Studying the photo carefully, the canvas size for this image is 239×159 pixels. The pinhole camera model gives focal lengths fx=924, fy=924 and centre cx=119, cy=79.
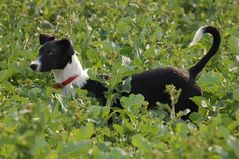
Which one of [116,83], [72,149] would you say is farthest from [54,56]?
[72,149]

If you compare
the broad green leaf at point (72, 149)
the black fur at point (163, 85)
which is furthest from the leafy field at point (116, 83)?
the black fur at point (163, 85)

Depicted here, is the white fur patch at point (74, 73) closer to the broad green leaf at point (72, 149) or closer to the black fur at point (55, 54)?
the black fur at point (55, 54)

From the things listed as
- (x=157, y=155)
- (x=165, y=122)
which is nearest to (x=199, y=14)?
(x=165, y=122)

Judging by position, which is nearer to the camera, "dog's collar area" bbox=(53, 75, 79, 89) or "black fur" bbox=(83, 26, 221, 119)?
"black fur" bbox=(83, 26, 221, 119)

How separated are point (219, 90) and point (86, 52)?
6.17 ft

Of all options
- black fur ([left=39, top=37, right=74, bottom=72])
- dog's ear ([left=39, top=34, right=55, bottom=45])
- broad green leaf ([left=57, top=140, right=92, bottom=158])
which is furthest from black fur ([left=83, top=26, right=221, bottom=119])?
broad green leaf ([left=57, top=140, right=92, bottom=158])

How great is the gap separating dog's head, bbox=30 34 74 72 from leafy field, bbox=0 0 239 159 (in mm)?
227

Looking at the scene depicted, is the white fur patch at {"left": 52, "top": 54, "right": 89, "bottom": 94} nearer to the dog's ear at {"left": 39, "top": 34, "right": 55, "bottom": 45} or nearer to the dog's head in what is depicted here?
the dog's head

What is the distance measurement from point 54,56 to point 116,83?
98 centimetres

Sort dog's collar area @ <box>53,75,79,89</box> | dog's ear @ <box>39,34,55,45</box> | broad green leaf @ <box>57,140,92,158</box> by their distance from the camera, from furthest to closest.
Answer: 1. dog's ear @ <box>39,34,55,45</box>
2. dog's collar area @ <box>53,75,79,89</box>
3. broad green leaf @ <box>57,140,92,158</box>

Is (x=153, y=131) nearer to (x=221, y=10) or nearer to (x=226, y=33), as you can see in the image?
(x=226, y=33)

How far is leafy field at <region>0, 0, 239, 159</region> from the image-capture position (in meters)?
6.18

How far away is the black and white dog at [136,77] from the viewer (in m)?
9.09

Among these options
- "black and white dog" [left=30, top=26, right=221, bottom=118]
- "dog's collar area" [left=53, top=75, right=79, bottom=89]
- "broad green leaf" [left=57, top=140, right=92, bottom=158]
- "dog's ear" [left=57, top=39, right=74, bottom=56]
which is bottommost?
"dog's collar area" [left=53, top=75, right=79, bottom=89]
